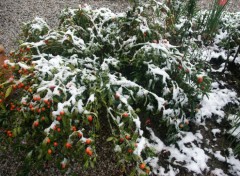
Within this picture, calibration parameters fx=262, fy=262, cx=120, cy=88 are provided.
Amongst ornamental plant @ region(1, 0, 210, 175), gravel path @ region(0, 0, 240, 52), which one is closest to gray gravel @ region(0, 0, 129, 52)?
gravel path @ region(0, 0, 240, 52)

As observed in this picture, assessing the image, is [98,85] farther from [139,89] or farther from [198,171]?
[198,171]

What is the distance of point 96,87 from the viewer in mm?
1992

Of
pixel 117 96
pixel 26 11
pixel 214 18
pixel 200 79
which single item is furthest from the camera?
pixel 26 11

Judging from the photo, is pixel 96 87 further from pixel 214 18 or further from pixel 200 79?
pixel 214 18

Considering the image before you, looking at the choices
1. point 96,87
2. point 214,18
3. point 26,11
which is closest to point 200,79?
point 96,87

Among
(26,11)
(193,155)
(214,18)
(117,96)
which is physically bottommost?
(193,155)

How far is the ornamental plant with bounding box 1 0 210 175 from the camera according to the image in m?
1.78

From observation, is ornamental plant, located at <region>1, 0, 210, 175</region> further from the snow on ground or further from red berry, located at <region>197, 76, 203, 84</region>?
the snow on ground

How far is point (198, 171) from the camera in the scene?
227 centimetres

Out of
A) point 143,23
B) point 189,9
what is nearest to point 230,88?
point 189,9

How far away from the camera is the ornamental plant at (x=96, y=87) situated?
5.84 ft

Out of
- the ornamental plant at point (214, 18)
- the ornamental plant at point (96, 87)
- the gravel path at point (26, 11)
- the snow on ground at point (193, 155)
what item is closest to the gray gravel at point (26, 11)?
the gravel path at point (26, 11)

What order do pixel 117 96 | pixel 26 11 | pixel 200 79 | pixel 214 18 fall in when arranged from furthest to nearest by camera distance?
pixel 26 11, pixel 214 18, pixel 200 79, pixel 117 96

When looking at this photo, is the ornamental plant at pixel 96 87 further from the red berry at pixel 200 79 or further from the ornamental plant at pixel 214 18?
the ornamental plant at pixel 214 18
